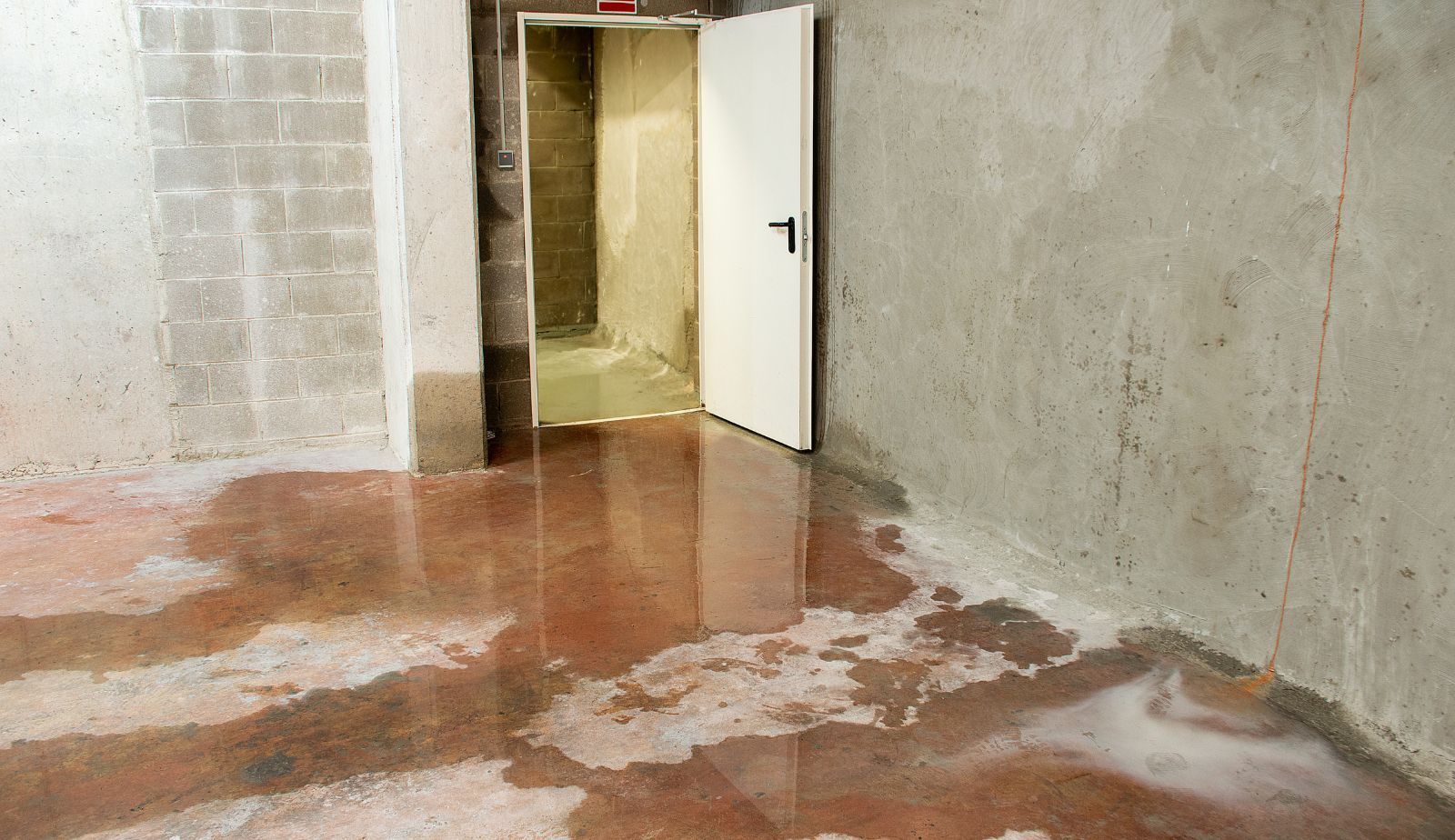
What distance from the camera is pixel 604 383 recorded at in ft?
25.5

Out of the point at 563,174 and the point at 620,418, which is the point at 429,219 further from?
the point at 563,174

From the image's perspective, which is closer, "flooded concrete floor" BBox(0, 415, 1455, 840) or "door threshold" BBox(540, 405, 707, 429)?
"flooded concrete floor" BBox(0, 415, 1455, 840)

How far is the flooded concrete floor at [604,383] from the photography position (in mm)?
7012

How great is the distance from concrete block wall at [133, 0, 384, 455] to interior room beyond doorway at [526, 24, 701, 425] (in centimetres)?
108

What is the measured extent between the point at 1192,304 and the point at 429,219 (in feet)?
11.1

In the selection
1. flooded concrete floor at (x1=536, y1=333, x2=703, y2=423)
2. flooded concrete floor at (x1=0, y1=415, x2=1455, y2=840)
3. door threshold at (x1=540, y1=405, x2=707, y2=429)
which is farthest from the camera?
flooded concrete floor at (x1=536, y1=333, x2=703, y2=423)

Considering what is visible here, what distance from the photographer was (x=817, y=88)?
572 cm

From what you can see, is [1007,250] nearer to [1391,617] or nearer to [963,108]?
[963,108]

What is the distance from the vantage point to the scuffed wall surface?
602cm

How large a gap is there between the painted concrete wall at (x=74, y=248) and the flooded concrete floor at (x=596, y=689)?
1.74 feet

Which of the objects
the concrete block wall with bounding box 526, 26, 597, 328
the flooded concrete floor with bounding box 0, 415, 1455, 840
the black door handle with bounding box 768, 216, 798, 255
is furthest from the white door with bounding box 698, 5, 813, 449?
the concrete block wall with bounding box 526, 26, 597, 328

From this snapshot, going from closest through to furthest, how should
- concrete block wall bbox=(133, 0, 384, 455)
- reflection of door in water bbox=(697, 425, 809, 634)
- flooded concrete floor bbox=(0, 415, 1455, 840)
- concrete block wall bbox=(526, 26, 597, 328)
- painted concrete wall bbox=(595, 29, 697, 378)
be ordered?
flooded concrete floor bbox=(0, 415, 1455, 840), reflection of door in water bbox=(697, 425, 809, 634), concrete block wall bbox=(133, 0, 384, 455), painted concrete wall bbox=(595, 29, 697, 378), concrete block wall bbox=(526, 26, 597, 328)

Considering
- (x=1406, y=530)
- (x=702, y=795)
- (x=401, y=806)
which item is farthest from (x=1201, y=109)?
(x=401, y=806)

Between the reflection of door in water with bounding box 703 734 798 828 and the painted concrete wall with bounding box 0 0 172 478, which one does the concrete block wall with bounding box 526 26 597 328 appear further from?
the reflection of door in water with bounding box 703 734 798 828
